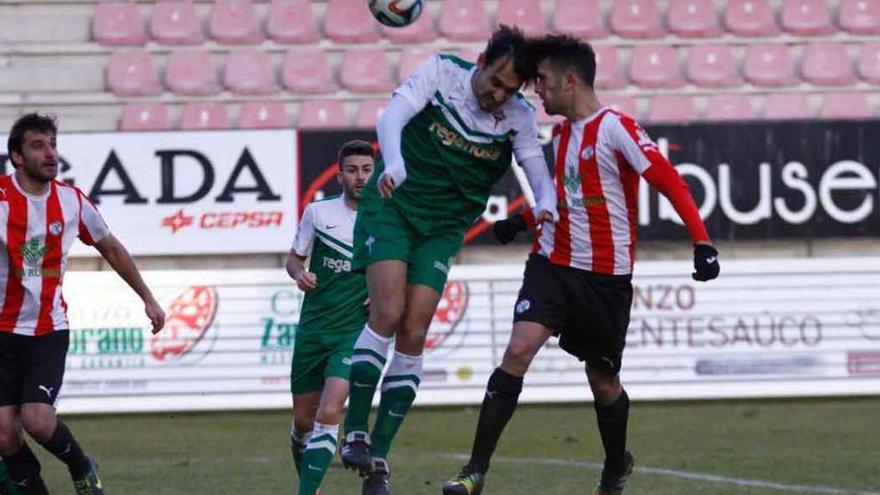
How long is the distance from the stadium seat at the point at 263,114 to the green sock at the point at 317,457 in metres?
9.02

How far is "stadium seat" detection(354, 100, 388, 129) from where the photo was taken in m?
16.9

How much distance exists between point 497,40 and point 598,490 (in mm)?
2239

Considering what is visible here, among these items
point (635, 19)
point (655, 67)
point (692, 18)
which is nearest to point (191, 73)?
point (635, 19)

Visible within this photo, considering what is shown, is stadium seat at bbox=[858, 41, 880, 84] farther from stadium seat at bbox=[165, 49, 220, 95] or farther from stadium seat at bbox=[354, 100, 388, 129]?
stadium seat at bbox=[165, 49, 220, 95]

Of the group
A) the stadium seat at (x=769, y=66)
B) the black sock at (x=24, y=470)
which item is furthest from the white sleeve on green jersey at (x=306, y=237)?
the stadium seat at (x=769, y=66)

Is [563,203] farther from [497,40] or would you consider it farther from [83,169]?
[83,169]

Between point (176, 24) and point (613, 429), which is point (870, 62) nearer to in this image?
point (176, 24)

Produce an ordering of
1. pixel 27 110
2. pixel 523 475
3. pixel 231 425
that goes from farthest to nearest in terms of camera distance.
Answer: pixel 27 110
pixel 231 425
pixel 523 475

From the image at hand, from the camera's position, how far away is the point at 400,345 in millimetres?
7551

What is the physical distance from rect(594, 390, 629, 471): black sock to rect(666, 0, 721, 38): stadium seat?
1009 centimetres

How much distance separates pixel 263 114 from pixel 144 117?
1.16m

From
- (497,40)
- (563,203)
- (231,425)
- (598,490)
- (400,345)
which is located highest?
(497,40)

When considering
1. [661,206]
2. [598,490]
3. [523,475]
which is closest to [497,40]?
[598,490]

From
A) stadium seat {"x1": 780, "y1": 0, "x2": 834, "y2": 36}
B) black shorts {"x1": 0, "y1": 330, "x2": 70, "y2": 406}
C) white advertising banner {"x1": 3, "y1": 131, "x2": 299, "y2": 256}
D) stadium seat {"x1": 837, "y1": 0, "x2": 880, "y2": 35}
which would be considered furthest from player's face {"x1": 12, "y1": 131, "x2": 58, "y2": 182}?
stadium seat {"x1": 837, "y1": 0, "x2": 880, "y2": 35}
